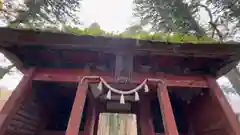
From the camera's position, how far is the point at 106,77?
374cm

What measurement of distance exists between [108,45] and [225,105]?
2077mm

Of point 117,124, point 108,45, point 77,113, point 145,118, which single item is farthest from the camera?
point 117,124

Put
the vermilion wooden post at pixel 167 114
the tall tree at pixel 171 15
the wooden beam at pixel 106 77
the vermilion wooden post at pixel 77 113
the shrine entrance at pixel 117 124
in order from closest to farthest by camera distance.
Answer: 1. the vermilion wooden post at pixel 77 113
2. the vermilion wooden post at pixel 167 114
3. the wooden beam at pixel 106 77
4. the shrine entrance at pixel 117 124
5. the tall tree at pixel 171 15

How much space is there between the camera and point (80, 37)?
3.49 meters

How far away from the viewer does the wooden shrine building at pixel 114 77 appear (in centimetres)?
346

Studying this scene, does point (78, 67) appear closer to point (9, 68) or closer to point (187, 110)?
point (187, 110)

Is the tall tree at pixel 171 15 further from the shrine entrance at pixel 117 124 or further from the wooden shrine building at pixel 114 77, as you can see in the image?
the shrine entrance at pixel 117 124

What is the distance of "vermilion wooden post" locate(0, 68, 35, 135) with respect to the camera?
324 centimetres

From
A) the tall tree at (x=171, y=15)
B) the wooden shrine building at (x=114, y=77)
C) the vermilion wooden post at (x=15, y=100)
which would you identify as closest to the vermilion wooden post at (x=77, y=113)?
the wooden shrine building at (x=114, y=77)

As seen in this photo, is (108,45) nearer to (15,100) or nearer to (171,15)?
(15,100)

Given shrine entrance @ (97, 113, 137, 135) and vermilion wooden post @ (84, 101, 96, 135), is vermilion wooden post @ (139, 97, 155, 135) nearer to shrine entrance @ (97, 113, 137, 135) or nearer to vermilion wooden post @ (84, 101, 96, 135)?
shrine entrance @ (97, 113, 137, 135)

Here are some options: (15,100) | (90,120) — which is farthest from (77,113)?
(90,120)

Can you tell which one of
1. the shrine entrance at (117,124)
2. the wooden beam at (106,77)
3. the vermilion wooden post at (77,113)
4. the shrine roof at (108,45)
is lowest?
the vermilion wooden post at (77,113)

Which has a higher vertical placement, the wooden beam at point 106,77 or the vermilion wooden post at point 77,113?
the wooden beam at point 106,77
